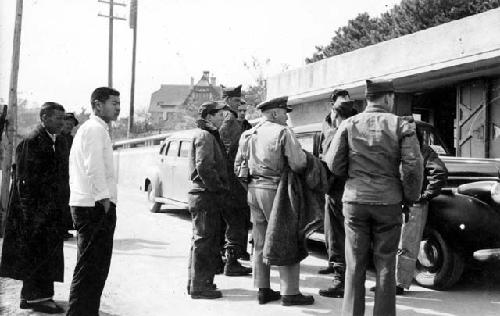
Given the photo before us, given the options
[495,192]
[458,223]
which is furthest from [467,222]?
[495,192]

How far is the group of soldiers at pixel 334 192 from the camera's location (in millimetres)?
4094

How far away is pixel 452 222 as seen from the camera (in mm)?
5438

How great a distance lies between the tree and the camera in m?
26.8

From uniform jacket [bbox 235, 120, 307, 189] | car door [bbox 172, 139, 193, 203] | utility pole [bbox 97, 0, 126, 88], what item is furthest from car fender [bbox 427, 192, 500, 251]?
utility pole [bbox 97, 0, 126, 88]

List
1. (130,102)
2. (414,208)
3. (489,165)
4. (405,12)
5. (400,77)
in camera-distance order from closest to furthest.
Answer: (414,208)
(489,165)
(400,77)
(405,12)
(130,102)

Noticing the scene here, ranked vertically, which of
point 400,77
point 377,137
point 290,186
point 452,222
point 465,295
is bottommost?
point 465,295

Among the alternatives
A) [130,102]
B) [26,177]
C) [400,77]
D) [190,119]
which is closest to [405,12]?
[130,102]

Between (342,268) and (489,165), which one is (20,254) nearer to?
(342,268)

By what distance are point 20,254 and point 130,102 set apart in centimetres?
2824

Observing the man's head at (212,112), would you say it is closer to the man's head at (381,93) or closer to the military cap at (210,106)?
the military cap at (210,106)

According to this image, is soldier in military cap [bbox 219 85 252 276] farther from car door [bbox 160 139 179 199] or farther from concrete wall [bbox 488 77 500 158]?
concrete wall [bbox 488 77 500 158]

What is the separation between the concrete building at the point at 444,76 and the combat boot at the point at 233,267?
6.41 m

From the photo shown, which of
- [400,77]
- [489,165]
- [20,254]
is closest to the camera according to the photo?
[20,254]

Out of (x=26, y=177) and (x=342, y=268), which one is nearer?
(x=26, y=177)
